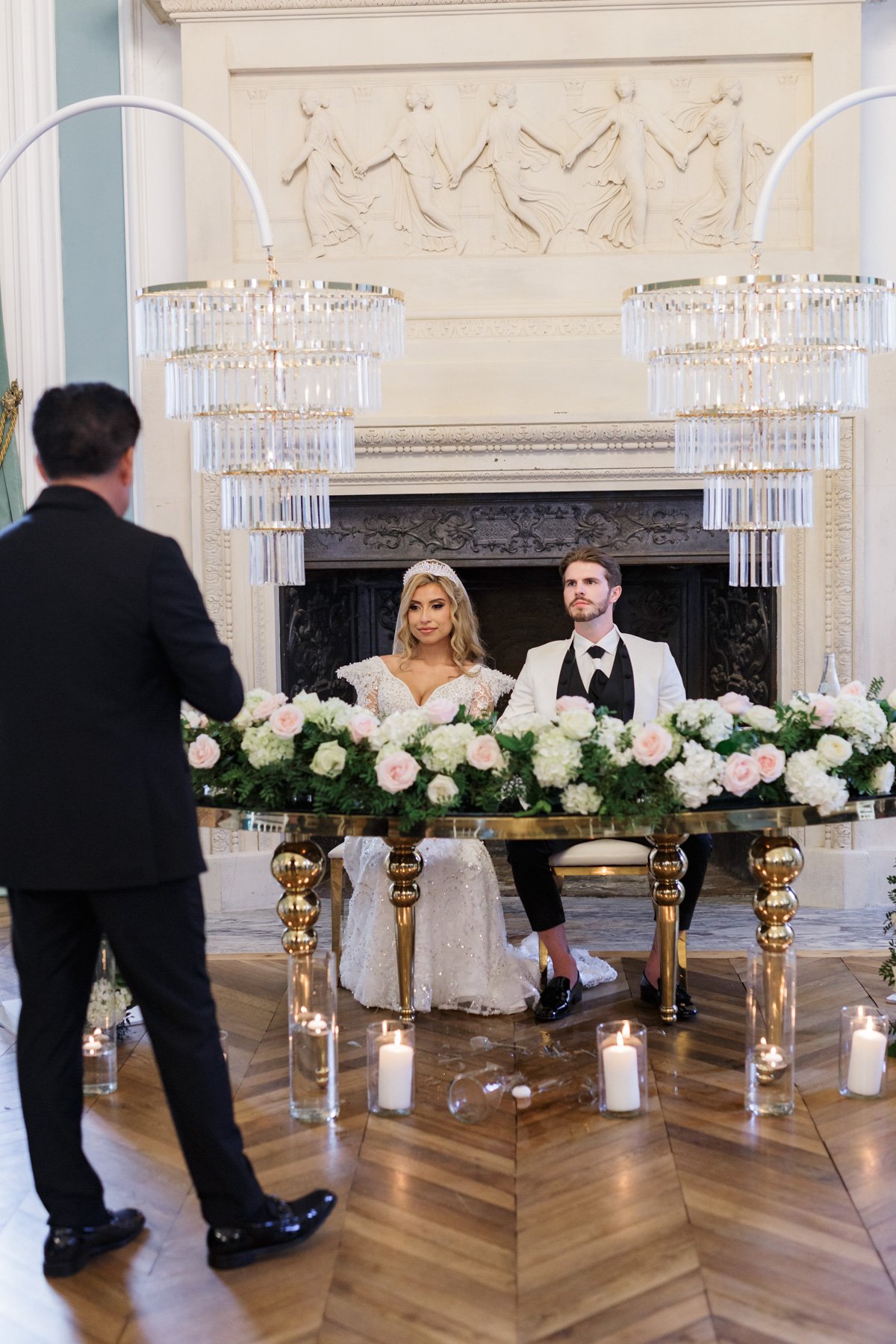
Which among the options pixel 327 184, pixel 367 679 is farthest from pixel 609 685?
pixel 327 184

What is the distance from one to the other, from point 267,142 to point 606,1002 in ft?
12.9

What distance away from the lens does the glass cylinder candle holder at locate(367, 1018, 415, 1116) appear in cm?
333

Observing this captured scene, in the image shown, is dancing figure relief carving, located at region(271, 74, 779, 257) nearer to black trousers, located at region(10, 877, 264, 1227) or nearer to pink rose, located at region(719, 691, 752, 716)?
pink rose, located at region(719, 691, 752, 716)

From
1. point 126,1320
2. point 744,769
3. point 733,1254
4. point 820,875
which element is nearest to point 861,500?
point 820,875

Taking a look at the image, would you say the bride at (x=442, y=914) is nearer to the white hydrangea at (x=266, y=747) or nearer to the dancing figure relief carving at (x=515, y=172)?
the white hydrangea at (x=266, y=747)

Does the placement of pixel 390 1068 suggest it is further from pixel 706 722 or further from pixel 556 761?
pixel 706 722

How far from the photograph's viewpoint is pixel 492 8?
586cm

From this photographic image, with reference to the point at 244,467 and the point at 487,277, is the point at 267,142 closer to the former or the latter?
the point at 487,277

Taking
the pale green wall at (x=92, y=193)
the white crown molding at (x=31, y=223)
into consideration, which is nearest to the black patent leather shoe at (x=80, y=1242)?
the white crown molding at (x=31, y=223)

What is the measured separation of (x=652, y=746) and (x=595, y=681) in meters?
1.11

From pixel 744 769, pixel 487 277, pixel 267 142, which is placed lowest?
pixel 744 769

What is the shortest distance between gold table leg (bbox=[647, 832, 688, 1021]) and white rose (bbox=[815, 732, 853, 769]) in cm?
59

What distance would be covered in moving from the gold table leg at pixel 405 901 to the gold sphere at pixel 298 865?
210mm

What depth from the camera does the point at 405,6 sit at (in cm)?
587
